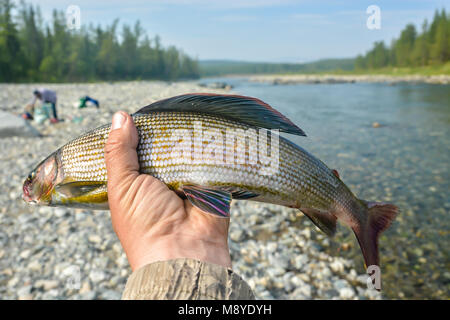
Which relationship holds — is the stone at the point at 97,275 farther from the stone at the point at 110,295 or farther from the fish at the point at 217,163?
the fish at the point at 217,163

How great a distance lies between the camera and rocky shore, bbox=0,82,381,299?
5.18m

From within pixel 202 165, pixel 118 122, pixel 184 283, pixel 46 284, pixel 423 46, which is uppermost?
pixel 423 46

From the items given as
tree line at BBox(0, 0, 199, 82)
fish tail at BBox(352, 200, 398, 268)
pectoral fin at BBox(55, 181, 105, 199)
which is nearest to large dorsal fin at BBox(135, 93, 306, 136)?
pectoral fin at BBox(55, 181, 105, 199)

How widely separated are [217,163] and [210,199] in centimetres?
27

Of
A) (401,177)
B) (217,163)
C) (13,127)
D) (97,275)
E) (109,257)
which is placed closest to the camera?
(217,163)

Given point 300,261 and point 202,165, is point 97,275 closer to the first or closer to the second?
point 300,261

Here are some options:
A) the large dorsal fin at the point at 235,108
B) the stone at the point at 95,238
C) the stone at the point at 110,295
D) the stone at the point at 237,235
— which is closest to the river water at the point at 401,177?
the large dorsal fin at the point at 235,108

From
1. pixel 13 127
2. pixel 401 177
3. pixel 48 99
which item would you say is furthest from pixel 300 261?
pixel 48 99

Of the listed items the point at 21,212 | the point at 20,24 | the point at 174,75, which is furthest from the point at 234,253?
the point at 174,75

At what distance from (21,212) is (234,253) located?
5015mm

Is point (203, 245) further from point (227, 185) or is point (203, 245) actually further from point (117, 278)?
point (117, 278)

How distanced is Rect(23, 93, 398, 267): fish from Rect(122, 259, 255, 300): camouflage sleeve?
44cm

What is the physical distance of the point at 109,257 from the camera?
584 cm
